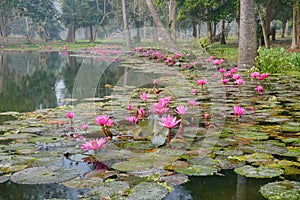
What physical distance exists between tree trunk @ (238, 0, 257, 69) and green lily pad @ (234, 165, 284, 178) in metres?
6.11

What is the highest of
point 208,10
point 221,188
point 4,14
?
point 4,14

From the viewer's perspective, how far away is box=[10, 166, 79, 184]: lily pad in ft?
6.21

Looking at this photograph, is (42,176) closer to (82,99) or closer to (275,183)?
(275,183)

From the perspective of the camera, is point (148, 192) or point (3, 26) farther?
point (3, 26)

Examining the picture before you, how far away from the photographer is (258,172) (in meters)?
1.96

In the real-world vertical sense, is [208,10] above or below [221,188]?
above

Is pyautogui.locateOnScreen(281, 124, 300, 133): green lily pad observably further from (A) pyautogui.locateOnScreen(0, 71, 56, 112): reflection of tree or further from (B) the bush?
(B) the bush

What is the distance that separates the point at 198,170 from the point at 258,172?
1.14 feet

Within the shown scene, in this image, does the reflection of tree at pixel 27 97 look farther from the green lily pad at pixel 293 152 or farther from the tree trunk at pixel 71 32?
the tree trunk at pixel 71 32

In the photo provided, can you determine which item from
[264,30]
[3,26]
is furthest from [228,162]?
[3,26]

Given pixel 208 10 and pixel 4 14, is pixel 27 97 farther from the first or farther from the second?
pixel 4 14

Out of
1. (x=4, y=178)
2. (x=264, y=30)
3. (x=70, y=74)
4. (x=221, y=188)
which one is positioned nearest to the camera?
(x=221, y=188)

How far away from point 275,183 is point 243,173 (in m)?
0.20

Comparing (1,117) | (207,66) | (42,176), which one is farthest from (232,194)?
(207,66)
